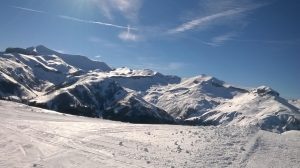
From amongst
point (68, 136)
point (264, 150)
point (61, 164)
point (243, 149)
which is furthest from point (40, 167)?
point (264, 150)

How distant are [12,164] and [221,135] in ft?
62.7

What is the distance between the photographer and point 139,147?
2998 centimetres

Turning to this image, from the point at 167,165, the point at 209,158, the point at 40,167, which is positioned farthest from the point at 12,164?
the point at 209,158

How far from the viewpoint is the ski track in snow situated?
992 inches

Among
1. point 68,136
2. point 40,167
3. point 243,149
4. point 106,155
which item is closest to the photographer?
point 40,167

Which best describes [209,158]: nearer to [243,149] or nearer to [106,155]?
[243,149]

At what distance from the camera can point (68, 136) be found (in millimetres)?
33500

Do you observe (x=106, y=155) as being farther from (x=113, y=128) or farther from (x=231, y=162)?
(x=113, y=128)

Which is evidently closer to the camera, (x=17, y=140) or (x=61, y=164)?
(x=61, y=164)

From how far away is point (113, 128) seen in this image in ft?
129

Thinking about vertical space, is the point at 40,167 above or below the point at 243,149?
below

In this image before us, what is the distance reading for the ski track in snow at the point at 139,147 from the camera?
2519 cm

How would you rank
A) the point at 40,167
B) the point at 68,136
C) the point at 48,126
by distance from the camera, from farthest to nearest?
the point at 48,126
the point at 68,136
the point at 40,167

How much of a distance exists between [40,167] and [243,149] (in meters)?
15.2
